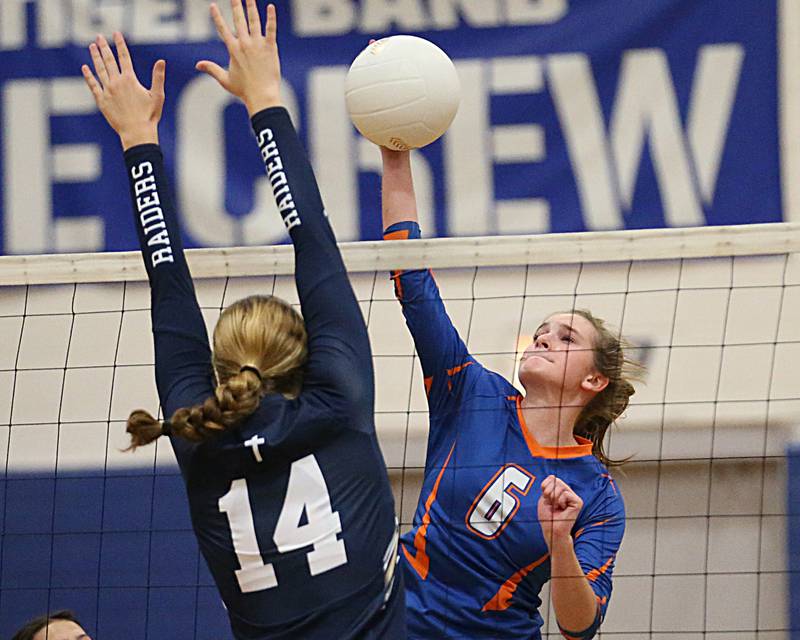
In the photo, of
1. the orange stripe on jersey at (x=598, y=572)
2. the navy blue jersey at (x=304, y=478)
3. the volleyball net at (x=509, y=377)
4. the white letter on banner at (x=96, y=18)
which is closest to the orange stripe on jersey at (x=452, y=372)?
the orange stripe on jersey at (x=598, y=572)

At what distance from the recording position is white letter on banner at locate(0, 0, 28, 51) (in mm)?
5480

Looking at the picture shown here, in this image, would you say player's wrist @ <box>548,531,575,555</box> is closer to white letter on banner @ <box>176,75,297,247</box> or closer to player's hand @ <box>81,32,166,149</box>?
player's hand @ <box>81,32,166,149</box>

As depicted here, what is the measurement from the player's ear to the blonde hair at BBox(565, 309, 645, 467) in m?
0.01

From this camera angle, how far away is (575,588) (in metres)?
2.96

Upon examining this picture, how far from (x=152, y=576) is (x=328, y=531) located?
3.23m

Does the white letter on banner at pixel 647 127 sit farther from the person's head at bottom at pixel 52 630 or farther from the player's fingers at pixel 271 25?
the player's fingers at pixel 271 25

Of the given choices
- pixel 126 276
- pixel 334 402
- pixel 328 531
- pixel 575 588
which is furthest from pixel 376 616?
pixel 126 276

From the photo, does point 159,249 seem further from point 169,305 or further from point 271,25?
point 271,25

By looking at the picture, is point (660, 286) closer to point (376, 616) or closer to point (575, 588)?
point (575, 588)

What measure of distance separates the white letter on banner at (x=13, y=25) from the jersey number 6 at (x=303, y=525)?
379 centimetres

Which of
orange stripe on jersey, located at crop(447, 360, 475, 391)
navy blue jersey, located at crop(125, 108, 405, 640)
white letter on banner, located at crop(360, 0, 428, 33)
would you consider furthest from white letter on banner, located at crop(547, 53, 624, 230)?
navy blue jersey, located at crop(125, 108, 405, 640)

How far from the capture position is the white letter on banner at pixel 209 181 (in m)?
5.28

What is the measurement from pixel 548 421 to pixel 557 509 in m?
0.50

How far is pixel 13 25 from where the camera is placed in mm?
5488
